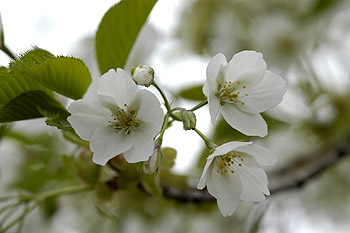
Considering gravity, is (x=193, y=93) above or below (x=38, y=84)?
below

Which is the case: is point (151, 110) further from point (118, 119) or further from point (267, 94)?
point (267, 94)

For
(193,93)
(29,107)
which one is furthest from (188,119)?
(193,93)

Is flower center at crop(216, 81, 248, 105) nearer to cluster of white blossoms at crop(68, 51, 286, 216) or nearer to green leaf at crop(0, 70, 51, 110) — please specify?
cluster of white blossoms at crop(68, 51, 286, 216)

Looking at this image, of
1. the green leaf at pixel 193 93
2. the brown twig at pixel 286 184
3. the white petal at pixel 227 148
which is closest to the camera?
the white petal at pixel 227 148

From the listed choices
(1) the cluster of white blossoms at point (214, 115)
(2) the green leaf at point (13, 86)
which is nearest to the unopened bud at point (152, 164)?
(1) the cluster of white blossoms at point (214, 115)

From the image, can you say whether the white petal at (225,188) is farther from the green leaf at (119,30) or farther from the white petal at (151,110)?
the green leaf at (119,30)

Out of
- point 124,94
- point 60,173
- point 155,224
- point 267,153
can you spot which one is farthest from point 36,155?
point 267,153

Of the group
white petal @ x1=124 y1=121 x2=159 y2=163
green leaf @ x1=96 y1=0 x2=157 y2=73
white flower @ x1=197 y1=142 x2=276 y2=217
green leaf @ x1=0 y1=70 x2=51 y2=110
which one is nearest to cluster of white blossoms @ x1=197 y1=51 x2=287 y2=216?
white flower @ x1=197 y1=142 x2=276 y2=217
